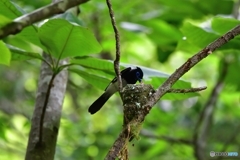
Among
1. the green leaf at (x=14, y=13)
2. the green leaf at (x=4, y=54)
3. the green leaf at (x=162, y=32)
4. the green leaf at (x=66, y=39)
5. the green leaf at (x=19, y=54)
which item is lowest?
the green leaf at (x=4, y=54)

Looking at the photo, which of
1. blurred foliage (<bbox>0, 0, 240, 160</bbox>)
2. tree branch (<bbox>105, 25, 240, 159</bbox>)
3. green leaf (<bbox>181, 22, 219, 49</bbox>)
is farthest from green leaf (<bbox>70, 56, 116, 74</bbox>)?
green leaf (<bbox>181, 22, 219, 49</bbox>)

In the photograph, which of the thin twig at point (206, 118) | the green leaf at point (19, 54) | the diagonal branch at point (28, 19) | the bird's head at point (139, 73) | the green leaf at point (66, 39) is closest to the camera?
the diagonal branch at point (28, 19)

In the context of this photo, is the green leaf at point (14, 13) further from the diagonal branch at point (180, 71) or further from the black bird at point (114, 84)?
the diagonal branch at point (180, 71)

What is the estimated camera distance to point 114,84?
1568 millimetres

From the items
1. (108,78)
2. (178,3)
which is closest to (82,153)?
(178,3)

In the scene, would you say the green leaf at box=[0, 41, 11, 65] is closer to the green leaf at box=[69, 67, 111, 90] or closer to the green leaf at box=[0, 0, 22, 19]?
the green leaf at box=[0, 0, 22, 19]

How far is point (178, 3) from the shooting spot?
2402 millimetres

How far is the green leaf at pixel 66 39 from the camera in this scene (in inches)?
51.0

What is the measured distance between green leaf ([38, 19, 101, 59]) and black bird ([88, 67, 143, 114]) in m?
0.21

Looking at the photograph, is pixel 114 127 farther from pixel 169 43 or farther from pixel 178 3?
pixel 178 3

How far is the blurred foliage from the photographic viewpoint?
6.53 feet

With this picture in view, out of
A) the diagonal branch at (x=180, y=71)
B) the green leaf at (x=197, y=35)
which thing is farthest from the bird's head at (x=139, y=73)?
the diagonal branch at (x=180, y=71)

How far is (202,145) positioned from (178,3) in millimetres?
829

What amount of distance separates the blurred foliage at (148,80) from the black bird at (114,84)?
36mm
